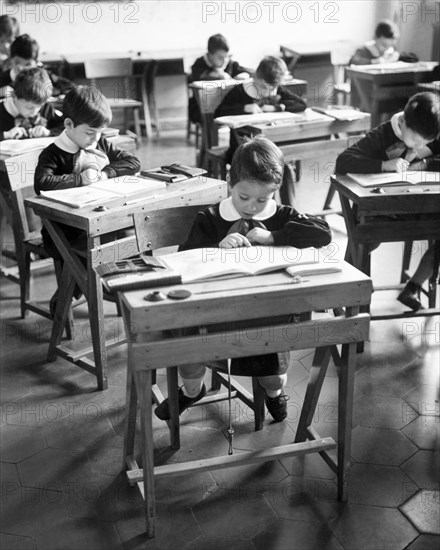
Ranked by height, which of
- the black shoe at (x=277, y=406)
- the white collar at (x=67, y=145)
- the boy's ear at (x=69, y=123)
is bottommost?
the black shoe at (x=277, y=406)

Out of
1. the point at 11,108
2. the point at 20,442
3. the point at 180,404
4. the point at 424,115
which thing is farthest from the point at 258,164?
the point at 11,108

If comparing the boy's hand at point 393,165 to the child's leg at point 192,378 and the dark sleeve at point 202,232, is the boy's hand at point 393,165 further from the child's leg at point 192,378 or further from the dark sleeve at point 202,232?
the child's leg at point 192,378

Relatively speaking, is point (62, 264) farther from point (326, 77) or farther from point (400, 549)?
point (326, 77)

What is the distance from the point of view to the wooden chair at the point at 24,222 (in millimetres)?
3613

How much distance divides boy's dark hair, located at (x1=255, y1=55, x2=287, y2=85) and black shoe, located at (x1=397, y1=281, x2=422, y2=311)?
2154mm

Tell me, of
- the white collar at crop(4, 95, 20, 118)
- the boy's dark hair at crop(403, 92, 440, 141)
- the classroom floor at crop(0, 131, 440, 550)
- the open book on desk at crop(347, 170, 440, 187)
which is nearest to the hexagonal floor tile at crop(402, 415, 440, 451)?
the classroom floor at crop(0, 131, 440, 550)

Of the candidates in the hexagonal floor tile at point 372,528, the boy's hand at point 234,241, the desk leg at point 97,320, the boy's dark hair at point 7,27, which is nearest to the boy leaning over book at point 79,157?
the desk leg at point 97,320

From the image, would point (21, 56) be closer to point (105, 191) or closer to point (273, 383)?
point (105, 191)

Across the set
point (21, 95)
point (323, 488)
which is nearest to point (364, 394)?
point (323, 488)

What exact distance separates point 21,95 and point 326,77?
5940 millimetres

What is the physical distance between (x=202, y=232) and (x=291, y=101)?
119 inches

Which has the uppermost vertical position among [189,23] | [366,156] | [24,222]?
[189,23]

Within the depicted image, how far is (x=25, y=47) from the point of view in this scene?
5.69 meters

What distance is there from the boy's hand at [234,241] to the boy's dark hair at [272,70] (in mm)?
3052
